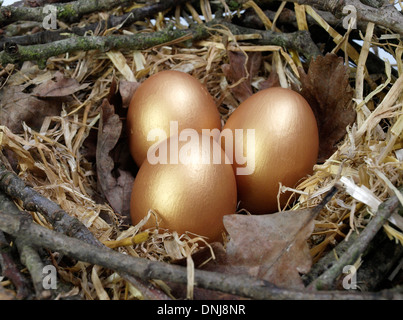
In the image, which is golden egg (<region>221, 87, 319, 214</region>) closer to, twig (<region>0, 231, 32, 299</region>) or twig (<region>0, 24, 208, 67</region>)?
twig (<region>0, 24, 208, 67</region>)

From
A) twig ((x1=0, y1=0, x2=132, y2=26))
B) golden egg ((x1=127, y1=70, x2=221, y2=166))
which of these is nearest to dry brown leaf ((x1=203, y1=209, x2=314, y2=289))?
golden egg ((x1=127, y1=70, x2=221, y2=166))

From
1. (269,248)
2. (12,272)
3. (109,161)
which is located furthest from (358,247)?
(109,161)

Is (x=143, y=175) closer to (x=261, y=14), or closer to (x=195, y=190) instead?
(x=195, y=190)

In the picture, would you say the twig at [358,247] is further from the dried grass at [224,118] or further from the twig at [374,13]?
the twig at [374,13]

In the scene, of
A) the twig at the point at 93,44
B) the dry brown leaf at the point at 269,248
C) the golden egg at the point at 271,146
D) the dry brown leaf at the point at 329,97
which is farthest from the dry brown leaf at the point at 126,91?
the dry brown leaf at the point at 269,248

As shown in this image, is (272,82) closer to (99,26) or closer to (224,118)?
(224,118)
